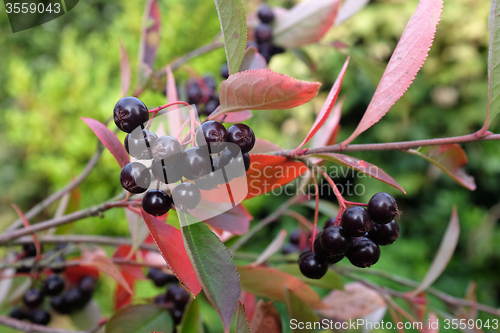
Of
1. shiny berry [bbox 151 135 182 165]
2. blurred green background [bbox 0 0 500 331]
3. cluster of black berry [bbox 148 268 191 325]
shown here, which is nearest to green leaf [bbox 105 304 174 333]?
cluster of black berry [bbox 148 268 191 325]

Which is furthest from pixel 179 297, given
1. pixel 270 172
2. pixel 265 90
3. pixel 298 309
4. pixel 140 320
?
pixel 265 90

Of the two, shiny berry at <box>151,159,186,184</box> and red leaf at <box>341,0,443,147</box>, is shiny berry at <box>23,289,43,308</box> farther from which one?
red leaf at <box>341,0,443,147</box>

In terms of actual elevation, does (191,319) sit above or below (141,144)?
below

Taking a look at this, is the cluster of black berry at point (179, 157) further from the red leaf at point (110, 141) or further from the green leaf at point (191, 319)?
the green leaf at point (191, 319)

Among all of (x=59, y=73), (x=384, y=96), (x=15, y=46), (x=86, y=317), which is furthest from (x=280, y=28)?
(x=15, y=46)

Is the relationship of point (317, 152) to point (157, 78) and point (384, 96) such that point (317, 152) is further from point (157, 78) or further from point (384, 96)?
point (157, 78)

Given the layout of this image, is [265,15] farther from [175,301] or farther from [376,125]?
[376,125]
